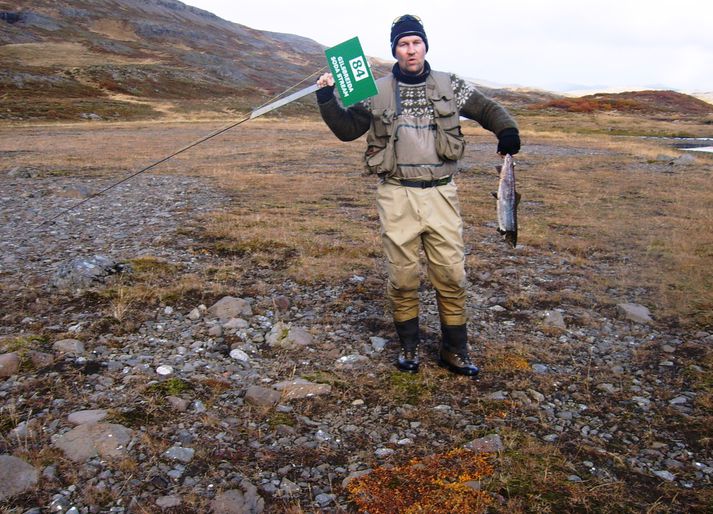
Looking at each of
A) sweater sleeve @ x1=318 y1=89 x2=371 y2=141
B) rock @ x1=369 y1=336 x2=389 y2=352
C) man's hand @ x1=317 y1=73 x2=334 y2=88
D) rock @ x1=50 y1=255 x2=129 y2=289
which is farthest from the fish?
rock @ x1=50 y1=255 x2=129 y2=289

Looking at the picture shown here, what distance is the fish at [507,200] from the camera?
5301mm

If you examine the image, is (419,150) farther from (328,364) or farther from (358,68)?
(328,364)

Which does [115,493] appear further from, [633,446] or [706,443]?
[706,443]

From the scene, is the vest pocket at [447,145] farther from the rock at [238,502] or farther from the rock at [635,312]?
the rock at [635,312]

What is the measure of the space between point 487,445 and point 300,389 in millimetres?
1743

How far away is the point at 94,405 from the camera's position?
4.46 metres

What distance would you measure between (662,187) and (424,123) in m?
15.8

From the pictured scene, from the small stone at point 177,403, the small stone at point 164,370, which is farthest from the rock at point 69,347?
the small stone at point 177,403

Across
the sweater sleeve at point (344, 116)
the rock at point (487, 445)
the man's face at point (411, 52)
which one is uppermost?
the man's face at point (411, 52)

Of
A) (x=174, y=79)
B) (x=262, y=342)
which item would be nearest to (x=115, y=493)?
(x=262, y=342)

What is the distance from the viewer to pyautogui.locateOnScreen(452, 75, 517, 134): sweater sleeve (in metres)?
5.13

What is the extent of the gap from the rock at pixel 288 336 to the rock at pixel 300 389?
32.4 inches

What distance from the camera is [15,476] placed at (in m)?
3.50

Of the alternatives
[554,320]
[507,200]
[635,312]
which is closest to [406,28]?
[507,200]
